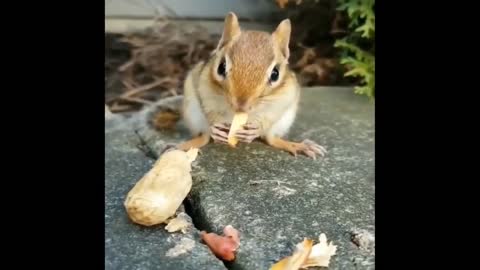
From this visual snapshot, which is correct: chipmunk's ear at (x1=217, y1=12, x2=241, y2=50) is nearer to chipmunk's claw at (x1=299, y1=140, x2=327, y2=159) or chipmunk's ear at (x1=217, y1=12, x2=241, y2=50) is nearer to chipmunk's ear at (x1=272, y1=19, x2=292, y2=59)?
chipmunk's ear at (x1=272, y1=19, x2=292, y2=59)

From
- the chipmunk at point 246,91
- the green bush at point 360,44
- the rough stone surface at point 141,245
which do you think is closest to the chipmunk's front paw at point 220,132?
the chipmunk at point 246,91

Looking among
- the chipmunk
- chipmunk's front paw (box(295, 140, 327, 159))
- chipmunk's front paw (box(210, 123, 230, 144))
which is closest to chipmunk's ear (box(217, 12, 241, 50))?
the chipmunk

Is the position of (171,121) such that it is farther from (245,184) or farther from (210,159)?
(245,184)

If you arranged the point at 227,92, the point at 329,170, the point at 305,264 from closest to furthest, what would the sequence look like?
the point at 305,264 < the point at 227,92 < the point at 329,170

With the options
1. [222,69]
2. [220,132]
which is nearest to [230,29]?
[222,69]

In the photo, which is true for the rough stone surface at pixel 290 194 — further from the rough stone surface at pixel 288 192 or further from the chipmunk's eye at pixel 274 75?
the chipmunk's eye at pixel 274 75

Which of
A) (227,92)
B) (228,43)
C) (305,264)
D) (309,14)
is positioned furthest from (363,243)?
(309,14)
